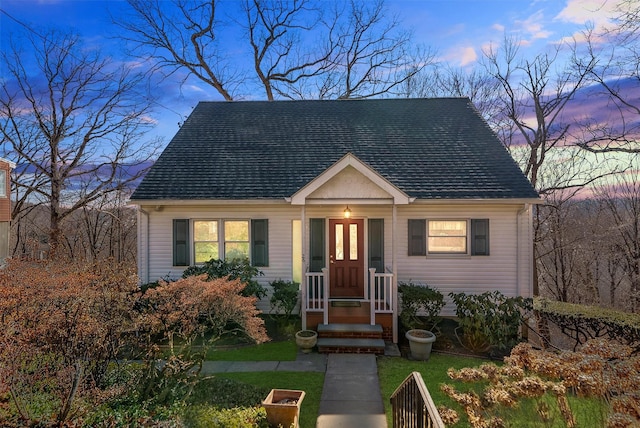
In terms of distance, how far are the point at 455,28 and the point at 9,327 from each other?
47.7 ft

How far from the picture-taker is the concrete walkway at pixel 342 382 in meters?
5.25

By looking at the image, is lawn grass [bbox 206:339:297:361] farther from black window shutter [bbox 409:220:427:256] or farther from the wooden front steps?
black window shutter [bbox 409:220:427:256]

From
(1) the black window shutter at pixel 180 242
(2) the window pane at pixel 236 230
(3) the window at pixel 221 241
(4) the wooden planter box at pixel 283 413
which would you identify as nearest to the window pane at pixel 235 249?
(3) the window at pixel 221 241

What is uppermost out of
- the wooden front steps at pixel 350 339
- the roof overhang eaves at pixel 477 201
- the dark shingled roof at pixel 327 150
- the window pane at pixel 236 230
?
the dark shingled roof at pixel 327 150

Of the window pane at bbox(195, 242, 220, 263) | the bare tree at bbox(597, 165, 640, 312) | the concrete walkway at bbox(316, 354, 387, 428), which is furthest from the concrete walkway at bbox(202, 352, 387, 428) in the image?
the bare tree at bbox(597, 165, 640, 312)

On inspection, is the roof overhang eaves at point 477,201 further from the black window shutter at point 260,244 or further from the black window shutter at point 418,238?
the black window shutter at point 260,244

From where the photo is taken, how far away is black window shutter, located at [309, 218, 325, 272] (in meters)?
10.6

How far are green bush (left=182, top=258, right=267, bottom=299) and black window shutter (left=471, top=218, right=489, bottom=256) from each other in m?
6.21

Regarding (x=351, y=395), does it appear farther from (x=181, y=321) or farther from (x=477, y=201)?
(x=477, y=201)

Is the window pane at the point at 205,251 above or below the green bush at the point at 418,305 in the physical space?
above

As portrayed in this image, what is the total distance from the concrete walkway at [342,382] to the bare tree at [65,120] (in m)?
14.9

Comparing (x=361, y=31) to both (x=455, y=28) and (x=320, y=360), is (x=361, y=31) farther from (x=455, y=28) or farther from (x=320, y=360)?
(x=320, y=360)

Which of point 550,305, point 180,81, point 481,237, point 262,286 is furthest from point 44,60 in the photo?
point 550,305

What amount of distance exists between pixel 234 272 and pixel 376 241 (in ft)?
13.7
